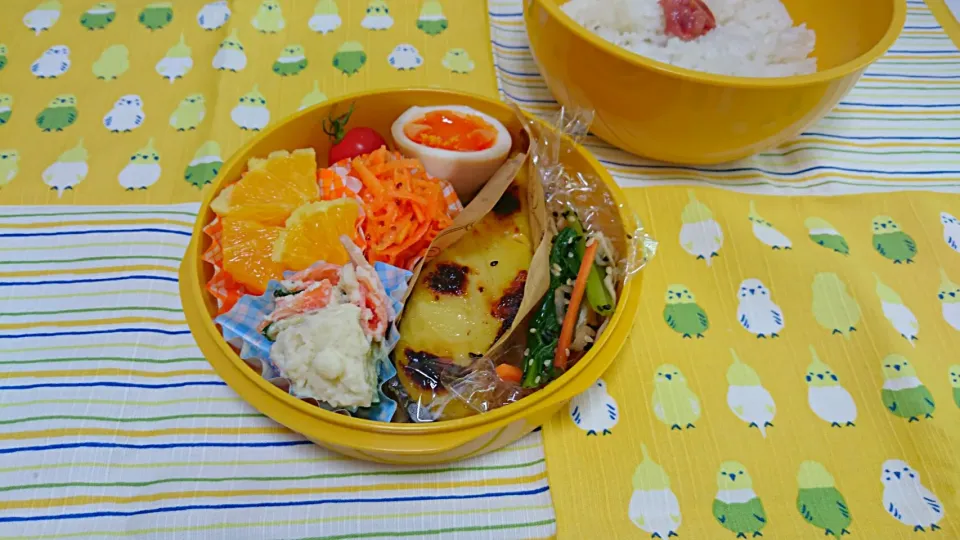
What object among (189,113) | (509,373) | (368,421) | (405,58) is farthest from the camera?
(405,58)

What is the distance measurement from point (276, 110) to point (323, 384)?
634 millimetres

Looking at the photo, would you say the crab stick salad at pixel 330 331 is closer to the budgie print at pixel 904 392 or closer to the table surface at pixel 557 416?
the table surface at pixel 557 416

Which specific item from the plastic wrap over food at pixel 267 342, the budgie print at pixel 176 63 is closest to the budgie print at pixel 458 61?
the budgie print at pixel 176 63

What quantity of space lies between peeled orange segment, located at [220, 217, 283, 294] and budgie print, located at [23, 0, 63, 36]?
2.59 ft

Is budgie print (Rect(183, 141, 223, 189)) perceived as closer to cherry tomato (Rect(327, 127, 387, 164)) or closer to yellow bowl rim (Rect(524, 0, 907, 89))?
cherry tomato (Rect(327, 127, 387, 164))

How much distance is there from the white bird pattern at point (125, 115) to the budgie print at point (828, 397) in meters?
1.16

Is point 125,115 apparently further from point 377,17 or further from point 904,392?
point 904,392

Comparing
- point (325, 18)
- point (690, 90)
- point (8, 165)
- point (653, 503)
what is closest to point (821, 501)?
point (653, 503)

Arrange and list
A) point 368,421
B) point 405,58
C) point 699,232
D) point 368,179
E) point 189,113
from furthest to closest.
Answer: point 405,58, point 189,113, point 699,232, point 368,179, point 368,421

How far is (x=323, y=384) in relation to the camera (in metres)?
0.68

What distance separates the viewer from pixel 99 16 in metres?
1.24

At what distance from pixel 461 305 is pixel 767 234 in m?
0.52

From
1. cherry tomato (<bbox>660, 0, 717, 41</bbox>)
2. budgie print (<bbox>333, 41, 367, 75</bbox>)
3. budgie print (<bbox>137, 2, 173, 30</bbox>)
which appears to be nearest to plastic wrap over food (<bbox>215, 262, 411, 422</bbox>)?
budgie print (<bbox>333, 41, 367, 75</bbox>)

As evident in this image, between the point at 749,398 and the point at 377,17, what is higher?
the point at 377,17
